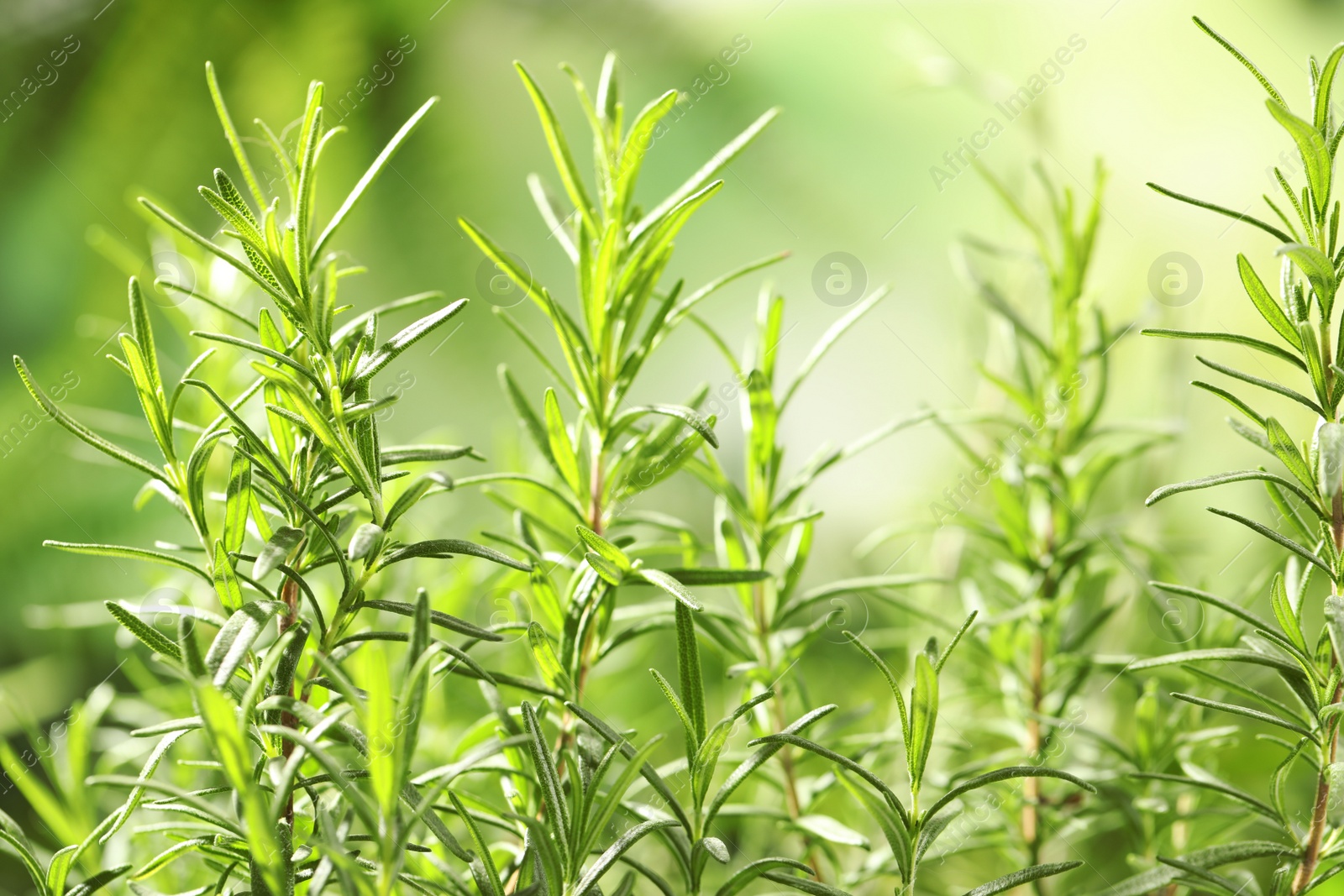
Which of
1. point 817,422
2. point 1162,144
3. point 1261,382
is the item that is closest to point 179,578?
point 1261,382

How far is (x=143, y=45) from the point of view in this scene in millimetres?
944

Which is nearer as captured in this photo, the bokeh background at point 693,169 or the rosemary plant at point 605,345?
the rosemary plant at point 605,345

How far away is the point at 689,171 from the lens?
1.31 meters

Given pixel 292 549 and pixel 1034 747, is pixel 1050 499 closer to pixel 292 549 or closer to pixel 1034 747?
pixel 1034 747

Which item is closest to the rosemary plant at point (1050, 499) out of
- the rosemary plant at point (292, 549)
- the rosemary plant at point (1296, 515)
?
the rosemary plant at point (1296, 515)

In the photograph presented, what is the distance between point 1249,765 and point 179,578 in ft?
2.56

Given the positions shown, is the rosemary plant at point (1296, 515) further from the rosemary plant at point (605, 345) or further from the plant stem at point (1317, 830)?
the rosemary plant at point (605, 345)

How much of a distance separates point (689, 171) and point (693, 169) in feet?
0.04

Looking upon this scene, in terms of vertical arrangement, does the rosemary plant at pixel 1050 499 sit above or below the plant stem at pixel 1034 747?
above

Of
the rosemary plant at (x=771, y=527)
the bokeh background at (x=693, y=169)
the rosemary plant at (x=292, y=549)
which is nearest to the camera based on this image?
the rosemary plant at (x=292, y=549)

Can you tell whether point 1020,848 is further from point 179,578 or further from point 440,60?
point 440,60

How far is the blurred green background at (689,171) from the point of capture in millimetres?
916

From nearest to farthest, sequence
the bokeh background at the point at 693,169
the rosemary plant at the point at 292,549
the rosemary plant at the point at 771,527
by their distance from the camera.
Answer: the rosemary plant at the point at 292,549
the rosemary plant at the point at 771,527
the bokeh background at the point at 693,169

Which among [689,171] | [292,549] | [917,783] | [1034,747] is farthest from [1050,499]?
[689,171]
